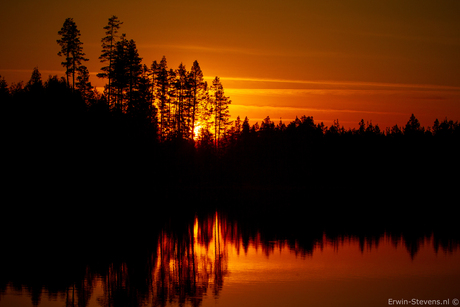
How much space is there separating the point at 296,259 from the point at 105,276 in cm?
929

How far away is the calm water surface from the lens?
52.3 feet

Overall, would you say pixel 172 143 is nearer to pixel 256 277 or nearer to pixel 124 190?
pixel 124 190

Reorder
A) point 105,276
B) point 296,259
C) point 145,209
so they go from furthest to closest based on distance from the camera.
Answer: point 145,209
point 296,259
point 105,276

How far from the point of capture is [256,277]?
1931 centimetres

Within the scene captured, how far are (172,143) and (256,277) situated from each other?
6873 centimetres

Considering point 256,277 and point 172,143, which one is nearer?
point 256,277

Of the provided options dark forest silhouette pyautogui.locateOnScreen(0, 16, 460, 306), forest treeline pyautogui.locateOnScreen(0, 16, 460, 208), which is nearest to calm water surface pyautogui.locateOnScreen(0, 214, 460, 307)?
dark forest silhouette pyautogui.locateOnScreen(0, 16, 460, 306)

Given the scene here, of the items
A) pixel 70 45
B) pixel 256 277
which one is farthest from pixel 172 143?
pixel 256 277

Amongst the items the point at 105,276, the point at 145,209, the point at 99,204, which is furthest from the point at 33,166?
the point at 105,276

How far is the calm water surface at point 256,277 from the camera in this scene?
52.3 ft

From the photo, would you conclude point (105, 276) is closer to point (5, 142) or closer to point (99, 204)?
point (99, 204)

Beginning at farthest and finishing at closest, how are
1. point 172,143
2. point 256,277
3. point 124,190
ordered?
point 172,143
point 124,190
point 256,277

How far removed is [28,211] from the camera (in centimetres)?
3928

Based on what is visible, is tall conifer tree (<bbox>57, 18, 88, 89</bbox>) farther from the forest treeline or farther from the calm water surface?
the calm water surface
